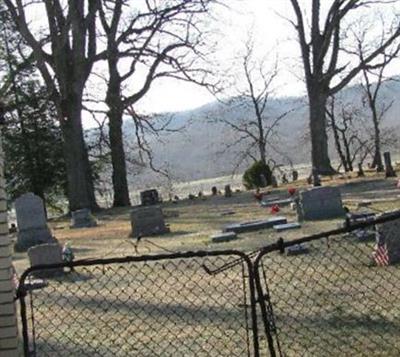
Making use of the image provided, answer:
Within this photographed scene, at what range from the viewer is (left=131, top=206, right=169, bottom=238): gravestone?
61.5ft

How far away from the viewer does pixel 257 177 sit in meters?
36.9

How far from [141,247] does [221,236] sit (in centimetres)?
185

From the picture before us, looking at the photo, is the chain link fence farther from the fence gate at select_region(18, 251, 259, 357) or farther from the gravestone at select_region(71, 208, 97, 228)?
the gravestone at select_region(71, 208, 97, 228)

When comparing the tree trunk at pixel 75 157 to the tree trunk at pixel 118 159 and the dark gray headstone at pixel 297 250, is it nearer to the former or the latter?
the tree trunk at pixel 118 159

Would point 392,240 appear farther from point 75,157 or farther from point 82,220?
point 75,157

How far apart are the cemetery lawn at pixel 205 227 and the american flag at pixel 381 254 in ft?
1.34

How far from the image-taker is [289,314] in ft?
26.0

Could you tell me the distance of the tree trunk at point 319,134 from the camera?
34.2 metres

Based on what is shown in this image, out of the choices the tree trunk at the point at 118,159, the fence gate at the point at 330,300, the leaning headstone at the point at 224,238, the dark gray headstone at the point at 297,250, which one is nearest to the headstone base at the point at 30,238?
the leaning headstone at the point at 224,238

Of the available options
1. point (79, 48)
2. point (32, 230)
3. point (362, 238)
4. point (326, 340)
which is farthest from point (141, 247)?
point (79, 48)

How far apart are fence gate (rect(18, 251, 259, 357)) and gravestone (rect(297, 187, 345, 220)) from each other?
5344 mm

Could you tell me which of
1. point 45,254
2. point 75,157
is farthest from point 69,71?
point 45,254

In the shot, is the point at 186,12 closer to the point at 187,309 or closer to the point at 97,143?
the point at 97,143

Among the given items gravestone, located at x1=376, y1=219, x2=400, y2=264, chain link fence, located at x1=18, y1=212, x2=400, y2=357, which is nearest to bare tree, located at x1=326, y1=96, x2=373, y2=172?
chain link fence, located at x1=18, y1=212, x2=400, y2=357
